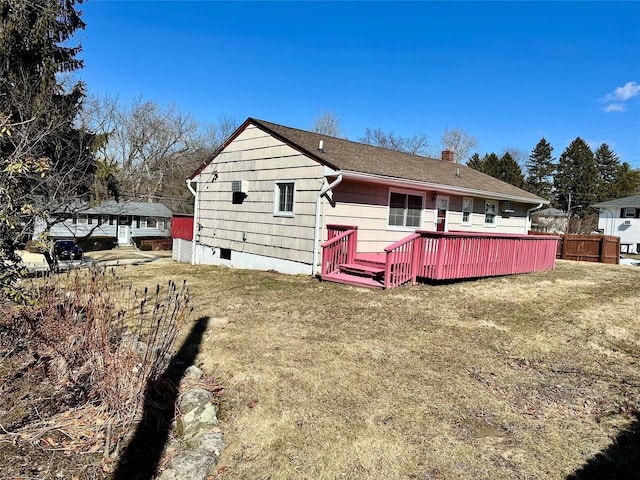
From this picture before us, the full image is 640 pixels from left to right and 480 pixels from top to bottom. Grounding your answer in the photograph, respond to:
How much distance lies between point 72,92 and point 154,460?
55.8 ft

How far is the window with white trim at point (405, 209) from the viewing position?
36.6 ft

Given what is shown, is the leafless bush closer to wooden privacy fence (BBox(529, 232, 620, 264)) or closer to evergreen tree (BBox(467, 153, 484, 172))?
wooden privacy fence (BBox(529, 232, 620, 264))

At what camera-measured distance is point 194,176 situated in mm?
15359

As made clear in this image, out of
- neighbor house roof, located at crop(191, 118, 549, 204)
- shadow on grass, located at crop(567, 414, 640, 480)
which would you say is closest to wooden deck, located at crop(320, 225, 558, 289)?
neighbor house roof, located at crop(191, 118, 549, 204)

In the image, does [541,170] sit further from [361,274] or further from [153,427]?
[153,427]

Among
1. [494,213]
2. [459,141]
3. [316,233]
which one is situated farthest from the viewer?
[459,141]

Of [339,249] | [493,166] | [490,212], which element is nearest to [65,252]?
[339,249]

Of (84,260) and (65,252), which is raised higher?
(65,252)

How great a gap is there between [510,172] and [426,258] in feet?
136

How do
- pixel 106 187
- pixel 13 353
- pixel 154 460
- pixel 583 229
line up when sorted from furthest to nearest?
pixel 583 229, pixel 106 187, pixel 13 353, pixel 154 460

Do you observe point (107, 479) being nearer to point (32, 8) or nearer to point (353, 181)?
point (353, 181)

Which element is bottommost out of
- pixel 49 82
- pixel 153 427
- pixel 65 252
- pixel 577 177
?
pixel 153 427

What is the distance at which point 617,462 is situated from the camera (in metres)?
2.59

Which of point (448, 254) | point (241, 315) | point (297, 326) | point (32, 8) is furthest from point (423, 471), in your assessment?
point (32, 8)
